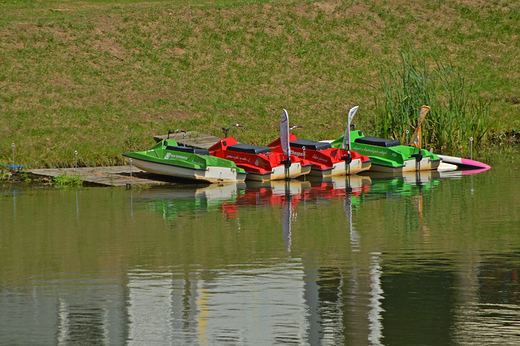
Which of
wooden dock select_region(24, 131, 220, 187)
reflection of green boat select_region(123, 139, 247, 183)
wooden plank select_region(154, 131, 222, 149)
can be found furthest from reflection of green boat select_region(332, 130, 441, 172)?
wooden dock select_region(24, 131, 220, 187)

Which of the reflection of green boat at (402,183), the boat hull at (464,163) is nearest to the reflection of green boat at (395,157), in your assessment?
the reflection of green boat at (402,183)

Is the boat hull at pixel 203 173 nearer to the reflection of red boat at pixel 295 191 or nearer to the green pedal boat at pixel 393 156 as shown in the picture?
the reflection of red boat at pixel 295 191

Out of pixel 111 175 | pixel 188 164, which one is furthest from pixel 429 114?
pixel 111 175

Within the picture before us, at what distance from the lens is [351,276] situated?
14.9 metres

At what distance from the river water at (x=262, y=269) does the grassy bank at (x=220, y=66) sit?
1297 cm

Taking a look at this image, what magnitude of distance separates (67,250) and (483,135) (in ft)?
93.7

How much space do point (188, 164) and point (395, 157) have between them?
9437 millimetres

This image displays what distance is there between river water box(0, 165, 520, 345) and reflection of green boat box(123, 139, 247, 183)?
2.96 metres

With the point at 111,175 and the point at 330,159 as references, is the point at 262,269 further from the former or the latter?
the point at 111,175

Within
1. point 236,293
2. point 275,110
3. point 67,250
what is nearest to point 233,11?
point 275,110

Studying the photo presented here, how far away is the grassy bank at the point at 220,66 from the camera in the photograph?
135 ft

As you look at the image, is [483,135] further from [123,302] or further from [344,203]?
[123,302]

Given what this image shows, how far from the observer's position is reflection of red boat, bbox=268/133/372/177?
31.8 m

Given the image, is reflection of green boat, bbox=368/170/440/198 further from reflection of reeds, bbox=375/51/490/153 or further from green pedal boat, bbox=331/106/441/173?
reflection of reeds, bbox=375/51/490/153
